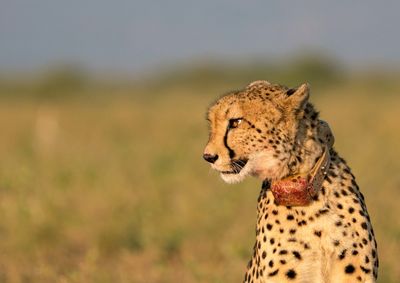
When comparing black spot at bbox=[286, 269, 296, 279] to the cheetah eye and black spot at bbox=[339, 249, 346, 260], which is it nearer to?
black spot at bbox=[339, 249, 346, 260]

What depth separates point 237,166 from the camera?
3.79 metres

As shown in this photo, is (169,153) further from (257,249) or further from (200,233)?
(257,249)

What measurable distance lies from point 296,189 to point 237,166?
25cm

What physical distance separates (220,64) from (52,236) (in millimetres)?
52413

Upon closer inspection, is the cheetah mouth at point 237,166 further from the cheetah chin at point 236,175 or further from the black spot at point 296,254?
the black spot at point 296,254

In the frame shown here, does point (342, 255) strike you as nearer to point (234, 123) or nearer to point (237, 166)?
point (237, 166)

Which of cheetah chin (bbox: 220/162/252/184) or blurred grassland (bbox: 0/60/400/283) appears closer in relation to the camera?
cheetah chin (bbox: 220/162/252/184)

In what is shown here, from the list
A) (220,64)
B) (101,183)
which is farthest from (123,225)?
(220,64)

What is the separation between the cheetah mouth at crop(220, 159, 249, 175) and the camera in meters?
3.78

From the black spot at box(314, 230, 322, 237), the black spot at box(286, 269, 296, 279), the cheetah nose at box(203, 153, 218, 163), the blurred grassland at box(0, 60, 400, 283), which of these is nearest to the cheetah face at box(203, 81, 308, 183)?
the cheetah nose at box(203, 153, 218, 163)

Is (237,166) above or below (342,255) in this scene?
above

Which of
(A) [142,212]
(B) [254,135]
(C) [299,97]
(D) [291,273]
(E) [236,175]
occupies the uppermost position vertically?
(C) [299,97]

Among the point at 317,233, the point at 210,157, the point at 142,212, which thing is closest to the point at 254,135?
the point at 210,157

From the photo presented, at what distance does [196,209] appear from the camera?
805 cm
